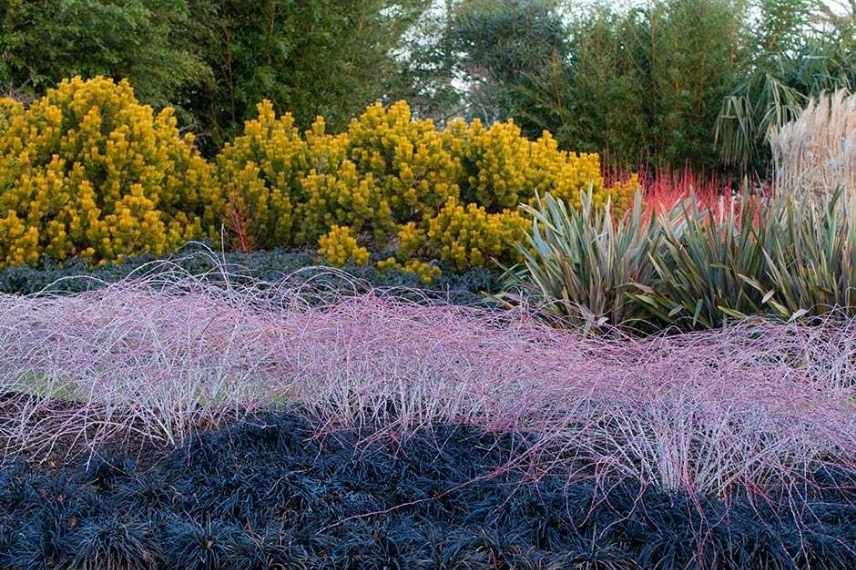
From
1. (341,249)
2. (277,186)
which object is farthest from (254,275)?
(277,186)

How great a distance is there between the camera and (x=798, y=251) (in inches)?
245

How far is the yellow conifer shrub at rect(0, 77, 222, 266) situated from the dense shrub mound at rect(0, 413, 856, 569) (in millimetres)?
4361

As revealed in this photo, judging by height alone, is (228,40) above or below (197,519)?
above

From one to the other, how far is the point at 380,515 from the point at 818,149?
8.30m

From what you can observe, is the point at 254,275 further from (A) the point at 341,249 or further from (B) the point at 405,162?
(B) the point at 405,162

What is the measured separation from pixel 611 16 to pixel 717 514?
1687 centimetres

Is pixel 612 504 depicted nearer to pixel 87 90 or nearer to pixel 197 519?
pixel 197 519

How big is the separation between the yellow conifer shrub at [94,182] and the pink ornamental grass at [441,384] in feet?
8.93

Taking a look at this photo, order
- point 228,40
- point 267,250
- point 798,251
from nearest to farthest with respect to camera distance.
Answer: point 798,251 < point 267,250 < point 228,40

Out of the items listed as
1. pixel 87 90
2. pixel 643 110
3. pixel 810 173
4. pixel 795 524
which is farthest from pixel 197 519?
pixel 643 110

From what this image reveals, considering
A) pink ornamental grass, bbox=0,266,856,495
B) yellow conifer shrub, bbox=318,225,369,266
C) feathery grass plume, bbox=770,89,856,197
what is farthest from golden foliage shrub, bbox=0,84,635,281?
pink ornamental grass, bbox=0,266,856,495

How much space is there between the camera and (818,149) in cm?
1059

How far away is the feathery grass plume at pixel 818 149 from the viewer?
955 centimetres

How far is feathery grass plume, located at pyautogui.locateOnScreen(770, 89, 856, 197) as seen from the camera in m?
9.55
